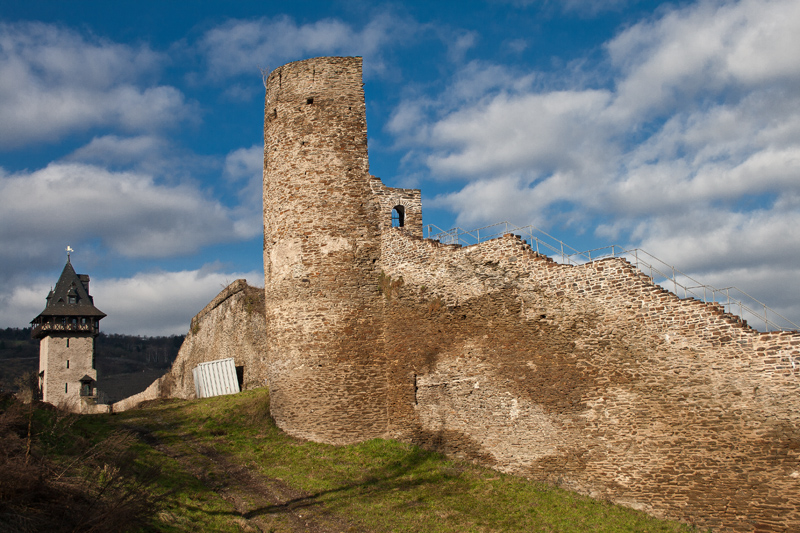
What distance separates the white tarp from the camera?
25.3 metres

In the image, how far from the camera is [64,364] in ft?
138

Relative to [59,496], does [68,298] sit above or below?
above

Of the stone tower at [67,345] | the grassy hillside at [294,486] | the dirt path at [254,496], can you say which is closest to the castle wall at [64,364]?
the stone tower at [67,345]

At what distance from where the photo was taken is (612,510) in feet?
41.4

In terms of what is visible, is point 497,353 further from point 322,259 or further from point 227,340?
point 227,340

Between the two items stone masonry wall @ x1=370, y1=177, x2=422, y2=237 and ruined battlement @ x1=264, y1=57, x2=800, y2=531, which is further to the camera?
stone masonry wall @ x1=370, y1=177, x2=422, y2=237

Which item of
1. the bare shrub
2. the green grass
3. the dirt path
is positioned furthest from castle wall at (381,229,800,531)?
the bare shrub

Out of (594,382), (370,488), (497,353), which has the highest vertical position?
(497,353)

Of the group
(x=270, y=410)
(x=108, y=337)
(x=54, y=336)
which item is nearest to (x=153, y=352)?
(x=108, y=337)

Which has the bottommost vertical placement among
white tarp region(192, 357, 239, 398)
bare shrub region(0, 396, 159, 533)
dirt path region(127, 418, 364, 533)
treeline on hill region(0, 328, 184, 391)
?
dirt path region(127, 418, 364, 533)

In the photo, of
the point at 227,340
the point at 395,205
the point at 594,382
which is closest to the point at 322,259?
the point at 395,205

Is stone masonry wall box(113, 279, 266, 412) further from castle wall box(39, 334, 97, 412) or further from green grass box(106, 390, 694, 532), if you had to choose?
castle wall box(39, 334, 97, 412)

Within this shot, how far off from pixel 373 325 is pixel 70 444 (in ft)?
26.6

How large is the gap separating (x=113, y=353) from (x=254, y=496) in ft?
384
